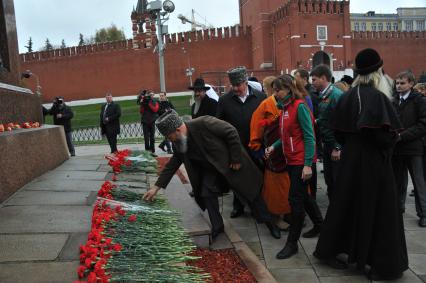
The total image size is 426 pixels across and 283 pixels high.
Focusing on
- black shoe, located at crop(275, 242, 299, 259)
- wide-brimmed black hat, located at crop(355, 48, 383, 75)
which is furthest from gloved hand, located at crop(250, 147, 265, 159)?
wide-brimmed black hat, located at crop(355, 48, 383, 75)

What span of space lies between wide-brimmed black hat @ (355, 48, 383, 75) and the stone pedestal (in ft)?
10.8

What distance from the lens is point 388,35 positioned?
42.2m

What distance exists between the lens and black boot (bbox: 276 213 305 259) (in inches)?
150

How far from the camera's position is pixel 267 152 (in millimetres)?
4438

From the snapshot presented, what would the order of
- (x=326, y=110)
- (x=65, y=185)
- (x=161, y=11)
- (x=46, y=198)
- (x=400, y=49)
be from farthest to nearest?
1. (x=400, y=49)
2. (x=161, y=11)
3. (x=65, y=185)
4. (x=326, y=110)
5. (x=46, y=198)

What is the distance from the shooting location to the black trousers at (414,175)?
482cm

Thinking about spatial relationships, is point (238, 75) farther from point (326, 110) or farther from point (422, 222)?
point (422, 222)

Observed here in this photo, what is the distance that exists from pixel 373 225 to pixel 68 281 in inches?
84.0

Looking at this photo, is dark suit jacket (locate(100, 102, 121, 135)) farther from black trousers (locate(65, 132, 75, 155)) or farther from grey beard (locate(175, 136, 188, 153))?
grey beard (locate(175, 136, 188, 153))

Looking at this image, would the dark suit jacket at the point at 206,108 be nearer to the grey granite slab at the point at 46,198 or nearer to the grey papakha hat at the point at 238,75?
the grey papakha hat at the point at 238,75

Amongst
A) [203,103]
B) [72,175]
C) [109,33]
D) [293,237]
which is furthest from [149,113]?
[109,33]

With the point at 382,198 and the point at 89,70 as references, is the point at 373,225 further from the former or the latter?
the point at 89,70

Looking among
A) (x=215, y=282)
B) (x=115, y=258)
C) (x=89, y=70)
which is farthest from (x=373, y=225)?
(x=89, y=70)

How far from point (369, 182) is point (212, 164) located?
1370mm
